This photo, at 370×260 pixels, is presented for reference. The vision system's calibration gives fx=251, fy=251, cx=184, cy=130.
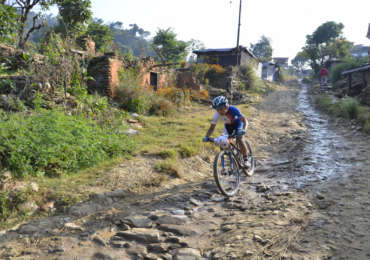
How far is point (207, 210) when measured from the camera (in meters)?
4.07

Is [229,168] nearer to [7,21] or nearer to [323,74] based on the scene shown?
[7,21]

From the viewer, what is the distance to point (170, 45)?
1485 inches

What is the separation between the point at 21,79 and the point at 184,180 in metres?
5.81

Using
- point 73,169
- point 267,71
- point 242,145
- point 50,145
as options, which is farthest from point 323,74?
point 50,145

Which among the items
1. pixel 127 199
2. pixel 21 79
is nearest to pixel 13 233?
pixel 127 199

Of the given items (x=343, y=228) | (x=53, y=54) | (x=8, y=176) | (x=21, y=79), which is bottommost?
(x=343, y=228)

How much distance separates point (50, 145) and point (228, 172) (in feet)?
11.0

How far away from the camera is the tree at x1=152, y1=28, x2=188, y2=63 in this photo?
37.6 metres

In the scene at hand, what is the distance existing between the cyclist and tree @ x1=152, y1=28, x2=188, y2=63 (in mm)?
33751

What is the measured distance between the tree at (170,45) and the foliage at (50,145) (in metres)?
33.3

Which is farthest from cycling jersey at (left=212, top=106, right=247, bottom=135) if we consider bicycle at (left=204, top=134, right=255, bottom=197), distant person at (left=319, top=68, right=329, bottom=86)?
distant person at (left=319, top=68, right=329, bottom=86)

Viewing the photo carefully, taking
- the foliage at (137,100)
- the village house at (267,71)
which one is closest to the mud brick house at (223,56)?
the village house at (267,71)

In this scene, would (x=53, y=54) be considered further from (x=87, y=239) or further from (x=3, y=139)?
(x=87, y=239)

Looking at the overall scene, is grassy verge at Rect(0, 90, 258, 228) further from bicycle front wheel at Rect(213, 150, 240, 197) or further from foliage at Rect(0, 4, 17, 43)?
foliage at Rect(0, 4, 17, 43)
